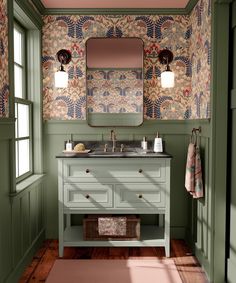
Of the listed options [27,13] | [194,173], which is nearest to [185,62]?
[194,173]

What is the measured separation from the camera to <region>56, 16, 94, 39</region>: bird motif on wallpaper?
13.5 feet

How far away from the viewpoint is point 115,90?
13.5 ft

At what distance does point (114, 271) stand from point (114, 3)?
8.71 ft

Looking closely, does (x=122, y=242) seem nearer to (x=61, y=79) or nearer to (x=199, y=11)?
(x=61, y=79)

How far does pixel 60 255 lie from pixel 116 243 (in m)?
0.56

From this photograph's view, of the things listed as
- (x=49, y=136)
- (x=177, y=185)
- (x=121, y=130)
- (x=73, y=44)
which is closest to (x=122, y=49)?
(x=73, y=44)

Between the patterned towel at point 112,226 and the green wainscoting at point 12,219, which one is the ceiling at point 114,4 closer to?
the green wainscoting at point 12,219

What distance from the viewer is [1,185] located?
268 cm

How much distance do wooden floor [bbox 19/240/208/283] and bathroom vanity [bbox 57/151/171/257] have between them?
0.48m

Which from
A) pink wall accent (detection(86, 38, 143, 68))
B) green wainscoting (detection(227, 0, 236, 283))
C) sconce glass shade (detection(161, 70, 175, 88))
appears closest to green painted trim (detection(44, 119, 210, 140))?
sconce glass shade (detection(161, 70, 175, 88))

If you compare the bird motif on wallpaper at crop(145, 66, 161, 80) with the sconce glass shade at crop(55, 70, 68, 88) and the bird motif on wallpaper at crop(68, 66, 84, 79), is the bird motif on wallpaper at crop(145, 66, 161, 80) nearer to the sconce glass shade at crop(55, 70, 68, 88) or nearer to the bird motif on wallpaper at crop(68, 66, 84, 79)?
the bird motif on wallpaper at crop(68, 66, 84, 79)

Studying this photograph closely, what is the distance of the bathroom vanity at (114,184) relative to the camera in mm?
3527

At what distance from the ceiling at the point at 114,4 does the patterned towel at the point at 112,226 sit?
221cm

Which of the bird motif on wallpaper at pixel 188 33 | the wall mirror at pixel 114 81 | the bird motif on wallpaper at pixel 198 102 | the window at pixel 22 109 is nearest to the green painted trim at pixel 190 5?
the bird motif on wallpaper at pixel 188 33
